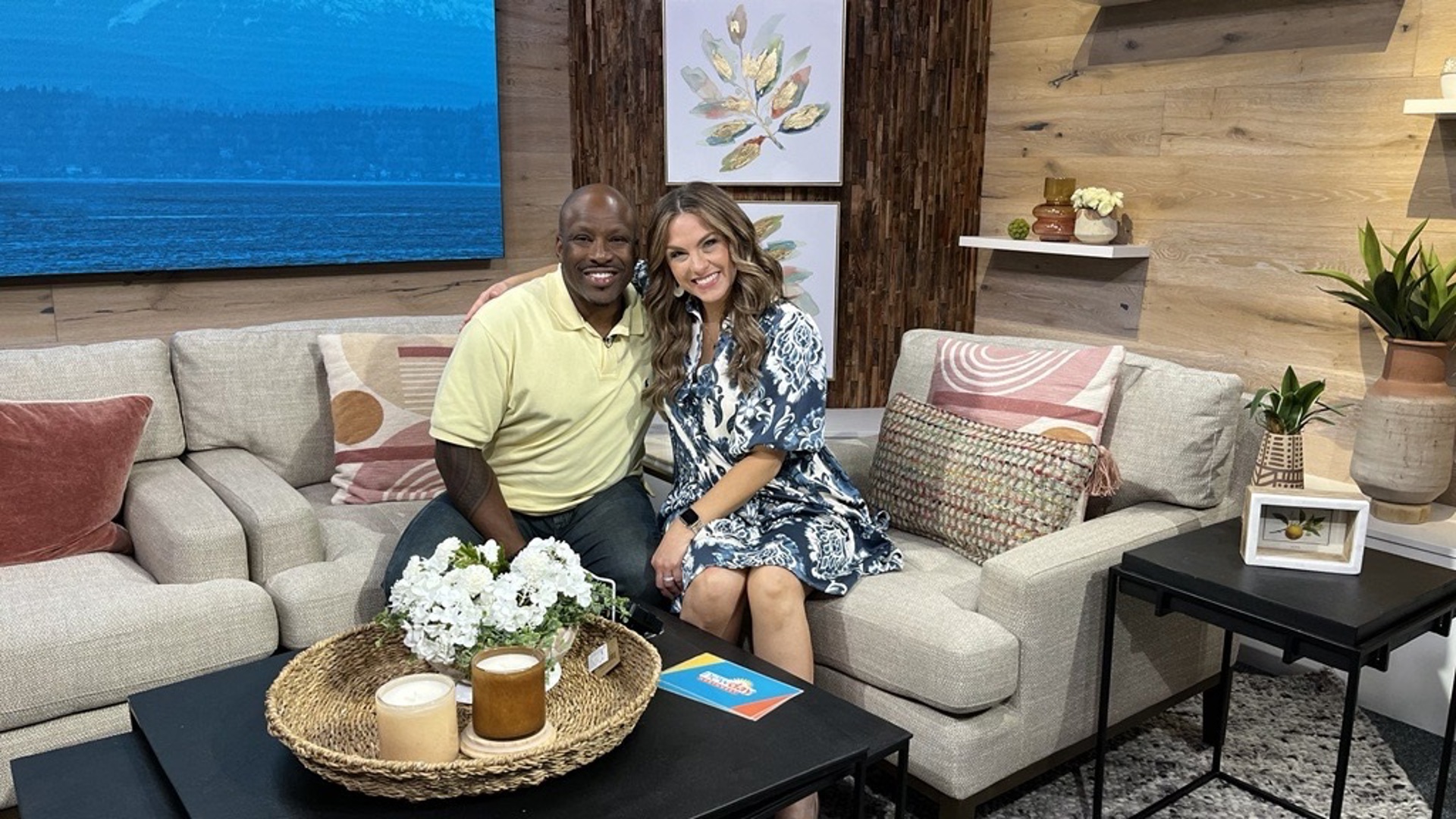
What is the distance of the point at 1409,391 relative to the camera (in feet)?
8.42

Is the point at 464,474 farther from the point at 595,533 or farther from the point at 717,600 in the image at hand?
the point at 717,600

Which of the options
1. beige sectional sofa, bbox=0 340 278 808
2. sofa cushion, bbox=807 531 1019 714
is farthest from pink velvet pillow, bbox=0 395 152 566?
sofa cushion, bbox=807 531 1019 714

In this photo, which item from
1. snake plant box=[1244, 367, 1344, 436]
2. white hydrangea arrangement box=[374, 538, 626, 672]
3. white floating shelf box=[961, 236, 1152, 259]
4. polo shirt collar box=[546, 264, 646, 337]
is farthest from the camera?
white floating shelf box=[961, 236, 1152, 259]

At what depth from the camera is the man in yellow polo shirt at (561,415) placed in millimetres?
2254

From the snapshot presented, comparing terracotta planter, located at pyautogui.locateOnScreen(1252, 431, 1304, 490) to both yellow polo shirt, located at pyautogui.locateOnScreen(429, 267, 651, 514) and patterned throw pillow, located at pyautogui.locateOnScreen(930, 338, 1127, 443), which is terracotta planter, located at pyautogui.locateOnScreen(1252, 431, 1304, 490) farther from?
yellow polo shirt, located at pyautogui.locateOnScreen(429, 267, 651, 514)

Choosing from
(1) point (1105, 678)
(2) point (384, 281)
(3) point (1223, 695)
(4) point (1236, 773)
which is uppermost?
(2) point (384, 281)

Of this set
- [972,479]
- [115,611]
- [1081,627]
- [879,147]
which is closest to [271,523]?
[115,611]

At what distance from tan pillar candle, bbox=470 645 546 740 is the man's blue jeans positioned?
28.6 inches

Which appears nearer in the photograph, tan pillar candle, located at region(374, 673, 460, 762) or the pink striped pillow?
tan pillar candle, located at region(374, 673, 460, 762)

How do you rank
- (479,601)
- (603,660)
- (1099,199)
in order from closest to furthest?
(479,601) → (603,660) → (1099,199)

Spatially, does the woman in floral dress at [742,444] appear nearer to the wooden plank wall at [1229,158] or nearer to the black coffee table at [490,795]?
the black coffee table at [490,795]

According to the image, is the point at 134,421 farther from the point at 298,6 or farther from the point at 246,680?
the point at 298,6

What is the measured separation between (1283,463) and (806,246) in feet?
5.76

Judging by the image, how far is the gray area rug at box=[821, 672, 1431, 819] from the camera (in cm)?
225
